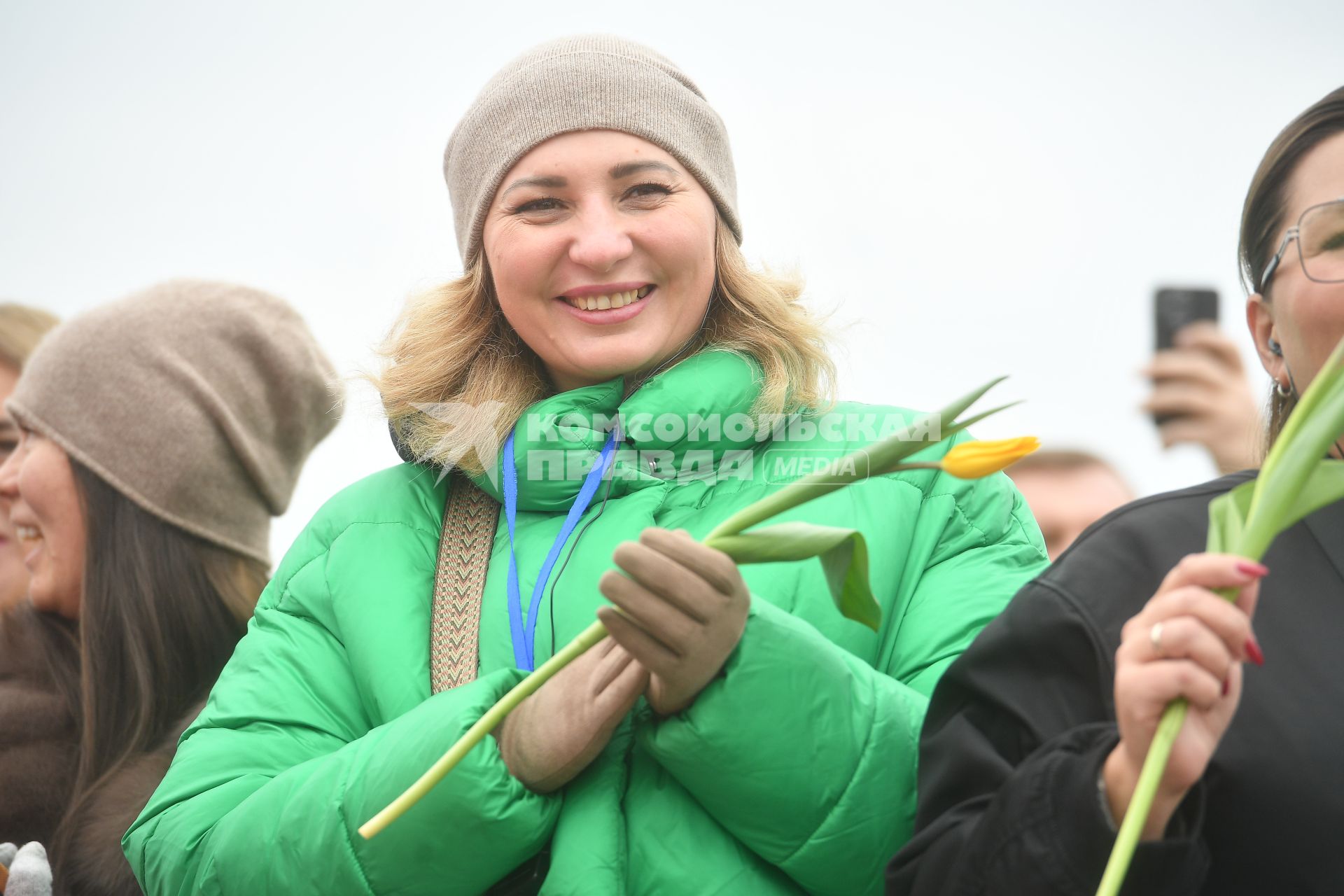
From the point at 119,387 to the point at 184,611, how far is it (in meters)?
0.50

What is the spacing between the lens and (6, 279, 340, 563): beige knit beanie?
2988 millimetres

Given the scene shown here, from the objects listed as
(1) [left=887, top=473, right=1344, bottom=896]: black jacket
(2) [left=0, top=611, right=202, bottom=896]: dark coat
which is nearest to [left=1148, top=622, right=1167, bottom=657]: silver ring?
(1) [left=887, top=473, right=1344, bottom=896]: black jacket

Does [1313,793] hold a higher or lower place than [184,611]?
higher

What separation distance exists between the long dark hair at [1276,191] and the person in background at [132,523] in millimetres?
2026

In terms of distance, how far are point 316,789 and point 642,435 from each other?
661 millimetres

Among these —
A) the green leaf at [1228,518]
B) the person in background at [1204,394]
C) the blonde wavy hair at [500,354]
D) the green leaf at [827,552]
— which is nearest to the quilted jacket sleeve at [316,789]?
the blonde wavy hair at [500,354]

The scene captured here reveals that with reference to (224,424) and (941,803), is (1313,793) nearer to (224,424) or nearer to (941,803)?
(941,803)

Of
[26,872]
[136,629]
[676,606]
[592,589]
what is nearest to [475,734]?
[676,606]

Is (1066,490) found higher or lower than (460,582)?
higher

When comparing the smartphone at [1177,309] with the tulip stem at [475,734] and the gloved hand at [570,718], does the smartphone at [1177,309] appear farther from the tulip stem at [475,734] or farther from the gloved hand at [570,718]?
the tulip stem at [475,734]

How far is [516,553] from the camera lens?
2.05m

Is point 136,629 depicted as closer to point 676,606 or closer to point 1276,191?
point 676,606

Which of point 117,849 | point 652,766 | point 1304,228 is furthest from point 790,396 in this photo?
point 117,849

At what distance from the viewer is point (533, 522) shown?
211 centimetres
